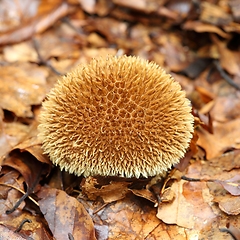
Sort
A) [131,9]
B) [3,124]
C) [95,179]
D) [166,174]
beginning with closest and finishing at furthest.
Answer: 1. [95,179]
2. [166,174]
3. [3,124]
4. [131,9]

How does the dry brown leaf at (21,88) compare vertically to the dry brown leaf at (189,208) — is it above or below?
above

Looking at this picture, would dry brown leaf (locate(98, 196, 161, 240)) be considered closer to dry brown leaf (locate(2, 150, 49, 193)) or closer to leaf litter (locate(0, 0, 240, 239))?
leaf litter (locate(0, 0, 240, 239))

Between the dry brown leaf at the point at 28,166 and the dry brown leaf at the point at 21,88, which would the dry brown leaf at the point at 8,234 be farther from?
the dry brown leaf at the point at 21,88

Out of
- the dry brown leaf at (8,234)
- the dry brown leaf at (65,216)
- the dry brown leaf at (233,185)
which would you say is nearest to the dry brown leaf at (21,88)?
the dry brown leaf at (65,216)

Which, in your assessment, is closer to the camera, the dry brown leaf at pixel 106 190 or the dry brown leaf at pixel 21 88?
the dry brown leaf at pixel 106 190

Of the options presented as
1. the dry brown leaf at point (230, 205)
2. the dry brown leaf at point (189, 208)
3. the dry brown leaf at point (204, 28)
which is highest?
the dry brown leaf at point (204, 28)

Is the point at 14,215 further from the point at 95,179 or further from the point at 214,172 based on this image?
the point at 214,172

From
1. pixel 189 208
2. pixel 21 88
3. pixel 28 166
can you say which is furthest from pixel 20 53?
pixel 189 208

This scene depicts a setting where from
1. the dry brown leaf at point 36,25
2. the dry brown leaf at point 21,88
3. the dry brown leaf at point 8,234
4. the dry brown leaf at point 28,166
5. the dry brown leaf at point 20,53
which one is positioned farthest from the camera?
the dry brown leaf at point 36,25

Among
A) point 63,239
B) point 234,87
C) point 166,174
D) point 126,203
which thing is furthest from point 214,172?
point 234,87
